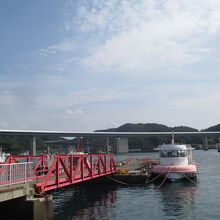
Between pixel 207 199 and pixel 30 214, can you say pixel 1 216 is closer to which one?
pixel 30 214

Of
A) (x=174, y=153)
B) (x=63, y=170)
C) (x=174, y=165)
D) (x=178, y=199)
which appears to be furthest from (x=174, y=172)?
(x=63, y=170)

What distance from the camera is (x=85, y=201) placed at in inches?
1415

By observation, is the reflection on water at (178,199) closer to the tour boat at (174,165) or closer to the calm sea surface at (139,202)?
the calm sea surface at (139,202)

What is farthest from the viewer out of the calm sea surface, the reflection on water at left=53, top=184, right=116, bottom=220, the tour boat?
the tour boat

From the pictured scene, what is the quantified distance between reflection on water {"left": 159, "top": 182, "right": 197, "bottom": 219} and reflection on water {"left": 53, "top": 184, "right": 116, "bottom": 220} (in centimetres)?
470

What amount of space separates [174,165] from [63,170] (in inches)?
672

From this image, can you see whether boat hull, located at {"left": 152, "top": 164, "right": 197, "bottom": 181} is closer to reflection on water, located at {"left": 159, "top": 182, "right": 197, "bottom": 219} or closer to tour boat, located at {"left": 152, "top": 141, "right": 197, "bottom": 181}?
tour boat, located at {"left": 152, "top": 141, "right": 197, "bottom": 181}

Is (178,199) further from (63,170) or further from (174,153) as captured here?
(174,153)

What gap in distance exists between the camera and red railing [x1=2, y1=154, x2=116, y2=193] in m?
28.8

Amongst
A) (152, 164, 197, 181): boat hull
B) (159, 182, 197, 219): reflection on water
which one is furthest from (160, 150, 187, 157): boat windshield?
(159, 182, 197, 219): reflection on water

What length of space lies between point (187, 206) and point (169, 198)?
446 cm

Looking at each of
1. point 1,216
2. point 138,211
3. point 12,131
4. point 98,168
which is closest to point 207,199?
point 138,211

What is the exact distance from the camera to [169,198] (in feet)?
121

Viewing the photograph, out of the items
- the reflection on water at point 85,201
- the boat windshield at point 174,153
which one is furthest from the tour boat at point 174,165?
the reflection on water at point 85,201
